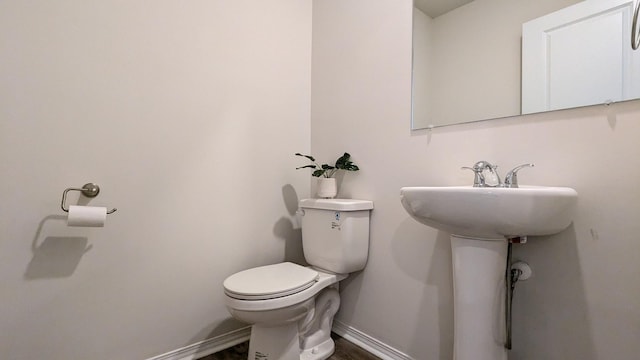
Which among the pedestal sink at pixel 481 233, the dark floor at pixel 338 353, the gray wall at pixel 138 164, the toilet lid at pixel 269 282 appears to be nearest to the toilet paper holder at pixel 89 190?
the gray wall at pixel 138 164

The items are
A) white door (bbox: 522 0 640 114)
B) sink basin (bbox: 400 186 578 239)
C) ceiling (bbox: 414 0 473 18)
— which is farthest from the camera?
ceiling (bbox: 414 0 473 18)

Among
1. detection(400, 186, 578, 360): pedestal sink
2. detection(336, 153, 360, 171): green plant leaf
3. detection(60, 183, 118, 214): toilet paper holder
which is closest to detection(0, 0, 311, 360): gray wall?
detection(60, 183, 118, 214): toilet paper holder

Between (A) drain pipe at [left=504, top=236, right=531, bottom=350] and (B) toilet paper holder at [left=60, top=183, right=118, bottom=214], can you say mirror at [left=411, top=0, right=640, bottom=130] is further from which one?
(B) toilet paper holder at [left=60, top=183, right=118, bottom=214]

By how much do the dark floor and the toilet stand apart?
0.20 ft

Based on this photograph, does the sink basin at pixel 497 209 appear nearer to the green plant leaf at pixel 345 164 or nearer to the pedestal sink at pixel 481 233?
the pedestal sink at pixel 481 233

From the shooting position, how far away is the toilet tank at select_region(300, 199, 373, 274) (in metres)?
1.38

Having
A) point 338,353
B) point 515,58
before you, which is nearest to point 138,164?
point 338,353

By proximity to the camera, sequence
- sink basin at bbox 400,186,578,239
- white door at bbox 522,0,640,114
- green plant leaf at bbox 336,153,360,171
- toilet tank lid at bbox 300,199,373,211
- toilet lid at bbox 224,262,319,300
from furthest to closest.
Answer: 1. green plant leaf at bbox 336,153,360,171
2. toilet tank lid at bbox 300,199,373,211
3. toilet lid at bbox 224,262,319,300
4. white door at bbox 522,0,640,114
5. sink basin at bbox 400,186,578,239

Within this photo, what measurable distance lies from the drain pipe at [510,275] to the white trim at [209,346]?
125cm

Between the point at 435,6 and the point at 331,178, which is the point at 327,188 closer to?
the point at 331,178

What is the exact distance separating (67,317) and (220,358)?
67cm

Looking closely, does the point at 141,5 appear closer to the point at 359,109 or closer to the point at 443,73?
the point at 359,109

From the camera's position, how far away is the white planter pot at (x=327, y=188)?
1.55 m

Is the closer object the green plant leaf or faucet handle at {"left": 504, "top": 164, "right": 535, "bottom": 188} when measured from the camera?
faucet handle at {"left": 504, "top": 164, "right": 535, "bottom": 188}
